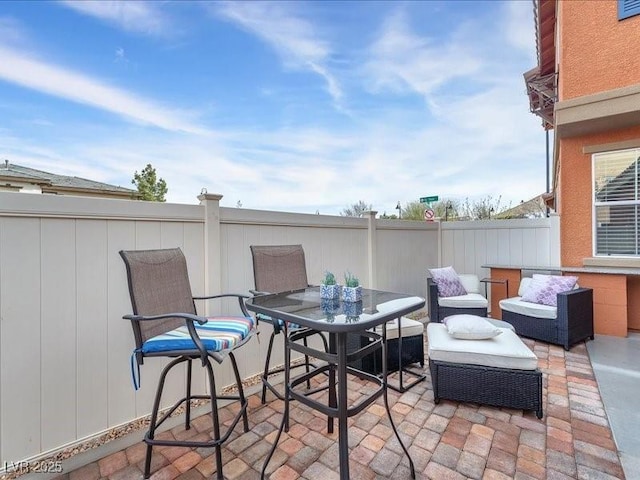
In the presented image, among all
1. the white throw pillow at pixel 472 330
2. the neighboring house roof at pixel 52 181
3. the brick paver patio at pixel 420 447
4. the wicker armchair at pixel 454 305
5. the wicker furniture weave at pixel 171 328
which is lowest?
the brick paver patio at pixel 420 447

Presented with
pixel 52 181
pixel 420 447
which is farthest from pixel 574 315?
pixel 52 181

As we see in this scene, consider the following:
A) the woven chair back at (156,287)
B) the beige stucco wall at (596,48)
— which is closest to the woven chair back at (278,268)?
the woven chair back at (156,287)

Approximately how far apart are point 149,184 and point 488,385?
43.7 feet

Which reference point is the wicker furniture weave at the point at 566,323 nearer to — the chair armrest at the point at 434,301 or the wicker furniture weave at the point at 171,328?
the chair armrest at the point at 434,301

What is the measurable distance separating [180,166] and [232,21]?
391 centimetres

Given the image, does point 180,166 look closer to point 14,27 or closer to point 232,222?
point 14,27

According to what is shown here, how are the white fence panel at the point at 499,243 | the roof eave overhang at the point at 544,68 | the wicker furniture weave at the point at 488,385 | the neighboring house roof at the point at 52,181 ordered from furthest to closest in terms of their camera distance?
the neighboring house roof at the point at 52,181 < the roof eave overhang at the point at 544,68 < the white fence panel at the point at 499,243 < the wicker furniture weave at the point at 488,385

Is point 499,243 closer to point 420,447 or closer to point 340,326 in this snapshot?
point 420,447

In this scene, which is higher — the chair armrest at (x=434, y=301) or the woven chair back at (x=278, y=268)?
the woven chair back at (x=278, y=268)

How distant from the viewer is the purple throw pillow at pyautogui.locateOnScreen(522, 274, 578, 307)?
4.01m

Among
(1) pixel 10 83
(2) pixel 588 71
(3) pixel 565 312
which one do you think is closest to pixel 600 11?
(2) pixel 588 71

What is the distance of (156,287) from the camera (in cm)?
202

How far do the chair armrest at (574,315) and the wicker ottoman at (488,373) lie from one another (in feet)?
5.15

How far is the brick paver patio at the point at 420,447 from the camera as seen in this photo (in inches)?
71.0
